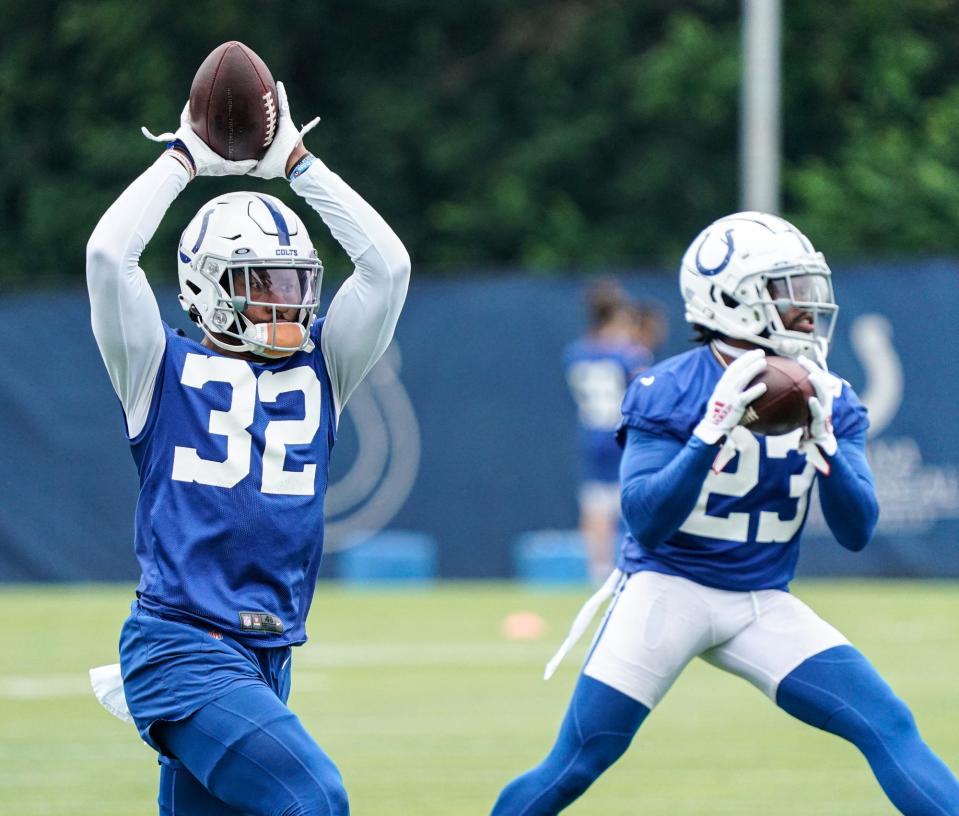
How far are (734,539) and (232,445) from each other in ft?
4.77

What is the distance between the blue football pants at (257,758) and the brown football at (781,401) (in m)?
1.37

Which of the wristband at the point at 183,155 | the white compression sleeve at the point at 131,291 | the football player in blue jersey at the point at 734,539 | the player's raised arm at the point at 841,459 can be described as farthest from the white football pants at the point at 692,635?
the wristband at the point at 183,155

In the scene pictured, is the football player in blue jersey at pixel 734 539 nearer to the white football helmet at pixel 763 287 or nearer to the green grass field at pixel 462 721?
the white football helmet at pixel 763 287

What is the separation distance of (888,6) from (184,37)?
8.92 meters

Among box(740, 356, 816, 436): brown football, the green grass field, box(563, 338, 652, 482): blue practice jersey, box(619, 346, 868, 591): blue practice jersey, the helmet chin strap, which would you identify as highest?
the helmet chin strap

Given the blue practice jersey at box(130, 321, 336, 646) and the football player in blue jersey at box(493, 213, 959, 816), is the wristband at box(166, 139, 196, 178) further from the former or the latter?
the football player in blue jersey at box(493, 213, 959, 816)

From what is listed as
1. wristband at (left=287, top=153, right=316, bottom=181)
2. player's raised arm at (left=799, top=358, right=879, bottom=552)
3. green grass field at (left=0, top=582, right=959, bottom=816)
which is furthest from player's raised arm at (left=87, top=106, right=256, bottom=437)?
green grass field at (left=0, top=582, right=959, bottom=816)

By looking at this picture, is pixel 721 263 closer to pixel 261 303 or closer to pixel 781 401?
pixel 781 401

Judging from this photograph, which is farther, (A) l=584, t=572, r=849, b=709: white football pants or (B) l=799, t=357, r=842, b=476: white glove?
(A) l=584, t=572, r=849, b=709: white football pants

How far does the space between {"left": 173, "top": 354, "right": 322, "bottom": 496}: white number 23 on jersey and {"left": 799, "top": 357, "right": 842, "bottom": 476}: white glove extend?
1.24 meters

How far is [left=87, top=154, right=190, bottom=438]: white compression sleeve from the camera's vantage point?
14.8 ft

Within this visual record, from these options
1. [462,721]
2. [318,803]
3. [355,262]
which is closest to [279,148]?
[355,262]

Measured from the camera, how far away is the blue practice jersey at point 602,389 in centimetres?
1367

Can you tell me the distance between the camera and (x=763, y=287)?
5145 mm
